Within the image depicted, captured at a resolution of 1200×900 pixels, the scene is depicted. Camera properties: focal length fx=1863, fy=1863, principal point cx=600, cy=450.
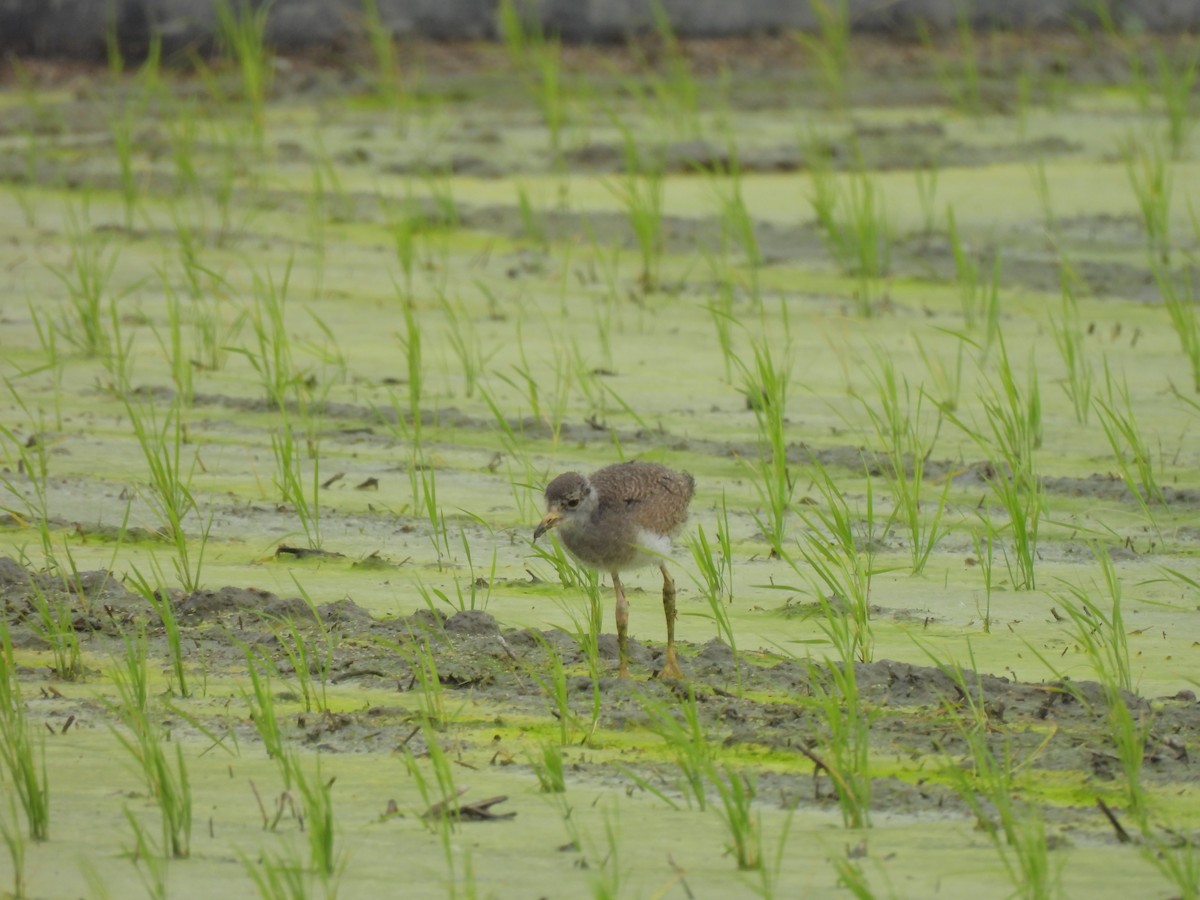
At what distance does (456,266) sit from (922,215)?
73.0 inches

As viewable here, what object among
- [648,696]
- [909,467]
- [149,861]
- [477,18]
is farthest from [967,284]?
[477,18]

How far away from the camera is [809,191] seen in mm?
7297

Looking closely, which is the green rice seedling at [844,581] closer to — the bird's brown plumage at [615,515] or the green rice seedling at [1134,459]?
the bird's brown plumage at [615,515]

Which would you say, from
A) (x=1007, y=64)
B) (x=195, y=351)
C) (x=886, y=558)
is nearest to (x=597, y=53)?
(x=1007, y=64)

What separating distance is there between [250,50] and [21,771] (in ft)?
18.7

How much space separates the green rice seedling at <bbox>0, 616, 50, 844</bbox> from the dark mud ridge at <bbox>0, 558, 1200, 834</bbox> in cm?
27

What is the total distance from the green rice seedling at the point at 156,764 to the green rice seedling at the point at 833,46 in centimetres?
608

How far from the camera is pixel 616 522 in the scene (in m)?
3.29

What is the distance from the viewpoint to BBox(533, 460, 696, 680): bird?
3285 millimetres

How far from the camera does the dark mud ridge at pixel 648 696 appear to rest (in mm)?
2775

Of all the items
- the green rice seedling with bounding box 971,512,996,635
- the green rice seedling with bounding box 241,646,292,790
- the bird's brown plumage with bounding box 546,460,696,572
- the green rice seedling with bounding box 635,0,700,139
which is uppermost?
the green rice seedling with bounding box 635,0,700,139

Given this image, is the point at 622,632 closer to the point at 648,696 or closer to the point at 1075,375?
the point at 648,696

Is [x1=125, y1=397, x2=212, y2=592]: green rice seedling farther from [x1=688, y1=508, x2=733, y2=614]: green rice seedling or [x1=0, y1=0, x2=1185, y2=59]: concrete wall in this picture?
[x1=0, y1=0, x2=1185, y2=59]: concrete wall

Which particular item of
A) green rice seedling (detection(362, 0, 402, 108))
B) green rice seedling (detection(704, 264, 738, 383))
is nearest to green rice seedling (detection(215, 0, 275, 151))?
green rice seedling (detection(362, 0, 402, 108))
